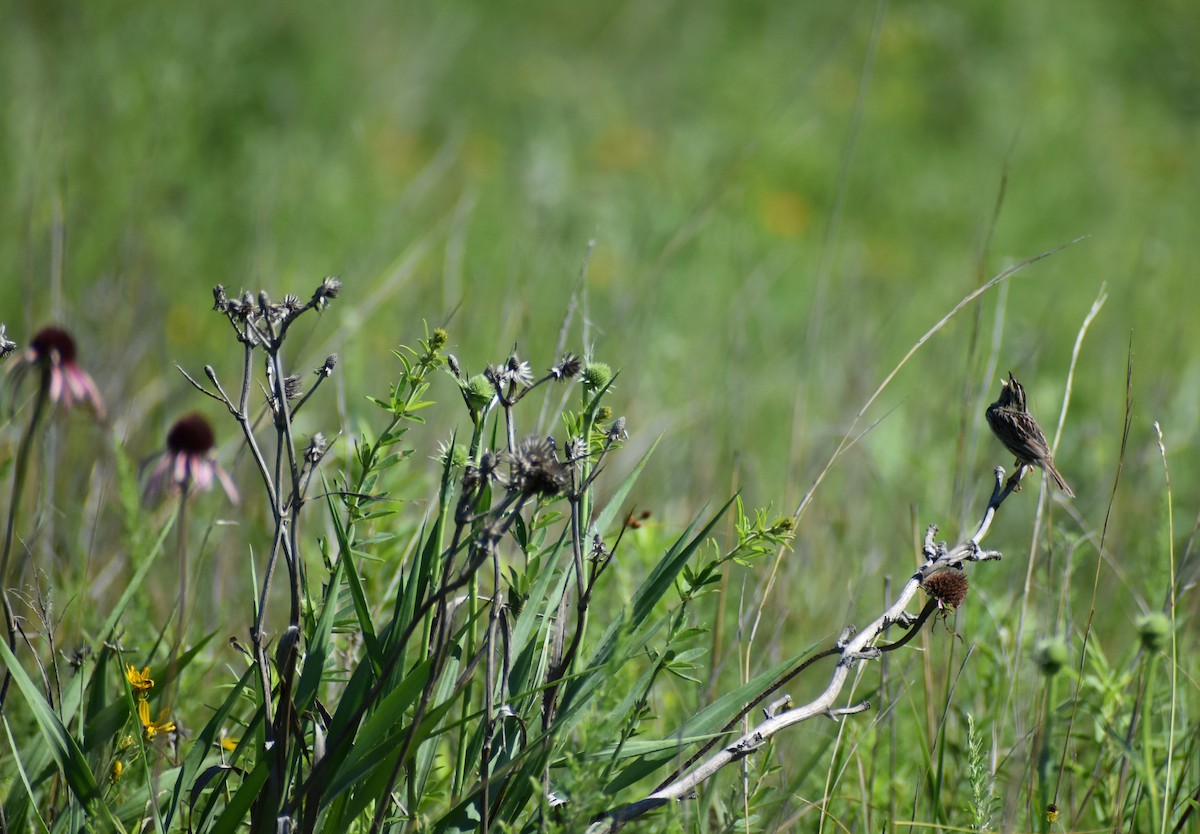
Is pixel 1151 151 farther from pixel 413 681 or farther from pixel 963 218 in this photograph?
pixel 413 681

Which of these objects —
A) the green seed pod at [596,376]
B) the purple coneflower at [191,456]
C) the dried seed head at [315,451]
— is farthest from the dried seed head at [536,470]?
the purple coneflower at [191,456]

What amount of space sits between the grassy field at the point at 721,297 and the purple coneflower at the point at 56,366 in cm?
17

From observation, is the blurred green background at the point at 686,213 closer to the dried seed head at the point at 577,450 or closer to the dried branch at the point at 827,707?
the dried seed head at the point at 577,450

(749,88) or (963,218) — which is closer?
(963,218)

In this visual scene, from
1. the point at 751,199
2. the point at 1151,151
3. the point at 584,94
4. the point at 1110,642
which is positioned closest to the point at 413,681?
the point at 1110,642

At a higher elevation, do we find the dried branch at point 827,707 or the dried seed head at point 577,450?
the dried seed head at point 577,450

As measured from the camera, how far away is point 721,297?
5457 mm

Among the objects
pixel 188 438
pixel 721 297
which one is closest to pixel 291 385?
pixel 188 438

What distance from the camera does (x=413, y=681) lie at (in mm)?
1262

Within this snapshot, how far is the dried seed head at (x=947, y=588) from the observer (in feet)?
4.47

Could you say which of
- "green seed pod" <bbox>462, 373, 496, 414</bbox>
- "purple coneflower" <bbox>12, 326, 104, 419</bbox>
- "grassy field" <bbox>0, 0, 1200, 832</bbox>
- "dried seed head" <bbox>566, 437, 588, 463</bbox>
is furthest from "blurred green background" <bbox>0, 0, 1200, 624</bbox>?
"purple coneflower" <bbox>12, 326, 104, 419</bbox>

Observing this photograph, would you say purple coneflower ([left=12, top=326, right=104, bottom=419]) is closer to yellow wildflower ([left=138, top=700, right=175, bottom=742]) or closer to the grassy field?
the grassy field

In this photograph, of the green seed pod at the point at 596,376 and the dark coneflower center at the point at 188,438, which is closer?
the green seed pod at the point at 596,376

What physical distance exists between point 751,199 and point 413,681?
597cm
